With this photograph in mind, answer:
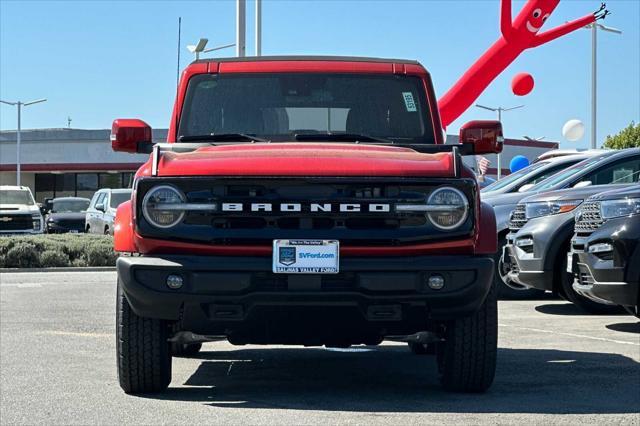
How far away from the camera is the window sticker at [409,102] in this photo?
25.1 feet

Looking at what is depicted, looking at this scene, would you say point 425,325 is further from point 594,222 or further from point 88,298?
point 88,298

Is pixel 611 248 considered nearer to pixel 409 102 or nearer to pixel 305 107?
pixel 409 102

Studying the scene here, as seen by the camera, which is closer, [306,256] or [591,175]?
[306,256]

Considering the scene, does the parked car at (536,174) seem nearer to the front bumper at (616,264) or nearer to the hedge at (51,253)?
the front bumper at (616,264)

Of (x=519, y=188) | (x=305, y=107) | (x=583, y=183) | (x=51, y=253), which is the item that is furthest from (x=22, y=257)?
(x=305, y=107)

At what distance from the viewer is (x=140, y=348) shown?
21.4 ft

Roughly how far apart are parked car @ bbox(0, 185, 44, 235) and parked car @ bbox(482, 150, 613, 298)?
18.8 meters

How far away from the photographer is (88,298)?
578 inches

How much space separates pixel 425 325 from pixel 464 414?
21.5 inches

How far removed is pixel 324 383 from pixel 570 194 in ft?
16.6

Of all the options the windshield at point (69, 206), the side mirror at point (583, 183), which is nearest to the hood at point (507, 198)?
the side mirror at point (583, 183)

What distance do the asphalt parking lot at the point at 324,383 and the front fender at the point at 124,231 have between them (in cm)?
90

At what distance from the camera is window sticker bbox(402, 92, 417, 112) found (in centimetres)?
766

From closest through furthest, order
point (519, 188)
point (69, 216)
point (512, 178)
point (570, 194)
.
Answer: point (570, 194) < point (519, 188) < point (512, 178) < point (69, 216)
